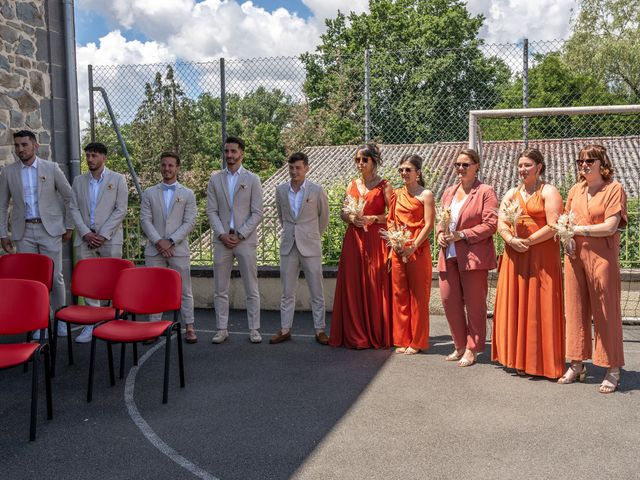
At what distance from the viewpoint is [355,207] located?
7.27 meters

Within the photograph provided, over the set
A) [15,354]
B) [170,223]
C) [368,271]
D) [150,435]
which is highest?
[170,223]

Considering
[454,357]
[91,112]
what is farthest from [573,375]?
[91,112]

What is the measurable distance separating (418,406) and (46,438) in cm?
284

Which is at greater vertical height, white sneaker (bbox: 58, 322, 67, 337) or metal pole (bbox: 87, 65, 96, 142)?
metal pole (bbox: 87, 65, 96, 142)

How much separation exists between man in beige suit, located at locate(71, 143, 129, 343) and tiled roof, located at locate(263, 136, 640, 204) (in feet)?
11.0

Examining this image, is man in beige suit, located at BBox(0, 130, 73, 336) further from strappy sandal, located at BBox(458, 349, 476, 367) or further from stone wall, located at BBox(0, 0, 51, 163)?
strappy sandal, located at BBox(458, 349, 476, 367)

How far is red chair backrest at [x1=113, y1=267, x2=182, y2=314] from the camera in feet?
20.2

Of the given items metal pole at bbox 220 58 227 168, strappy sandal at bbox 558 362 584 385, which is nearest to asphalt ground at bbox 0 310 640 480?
strappy sandal at bbox 558 362 584 385

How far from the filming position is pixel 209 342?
779 centimetres

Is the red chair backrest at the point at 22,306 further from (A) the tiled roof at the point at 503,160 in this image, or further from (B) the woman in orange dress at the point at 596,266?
(A) the tiled roof at the point at 503,160

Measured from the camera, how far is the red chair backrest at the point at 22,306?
5320mm

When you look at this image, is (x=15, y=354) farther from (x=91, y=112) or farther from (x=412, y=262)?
(x=91, y=112)

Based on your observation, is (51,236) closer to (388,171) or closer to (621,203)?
(388,171)

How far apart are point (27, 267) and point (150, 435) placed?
113 inches
